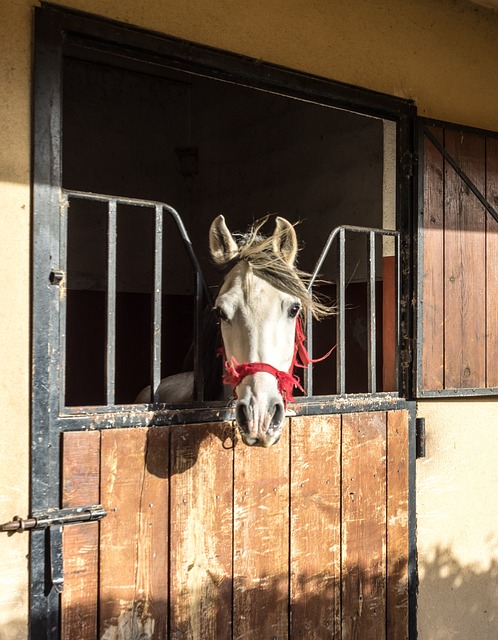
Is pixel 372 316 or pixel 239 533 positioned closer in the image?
pixel 239 533

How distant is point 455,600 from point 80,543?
6.07 feet

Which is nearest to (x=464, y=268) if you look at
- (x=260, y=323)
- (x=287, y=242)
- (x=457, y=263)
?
(x=457, y=263)

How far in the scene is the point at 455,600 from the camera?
306 centimetres

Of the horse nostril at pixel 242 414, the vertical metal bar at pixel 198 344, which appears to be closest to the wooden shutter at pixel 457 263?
the vertical metal bar at pixel 198 344

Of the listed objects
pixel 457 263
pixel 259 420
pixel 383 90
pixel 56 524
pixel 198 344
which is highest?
pixel 383 90

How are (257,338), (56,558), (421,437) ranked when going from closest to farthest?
(56,558) → (257,338) → (421,437)

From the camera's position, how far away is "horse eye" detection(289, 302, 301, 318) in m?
2.26

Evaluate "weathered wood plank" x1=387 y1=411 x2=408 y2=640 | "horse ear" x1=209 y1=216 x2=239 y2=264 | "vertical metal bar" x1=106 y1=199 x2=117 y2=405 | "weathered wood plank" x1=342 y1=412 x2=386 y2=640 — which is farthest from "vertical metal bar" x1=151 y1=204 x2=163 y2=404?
"weathered wood plank" x1=387 y1=411 x2=408 y2=640

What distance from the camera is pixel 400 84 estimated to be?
9.48 ft

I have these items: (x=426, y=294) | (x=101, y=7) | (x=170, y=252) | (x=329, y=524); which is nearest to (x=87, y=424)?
(x=329, y=524)

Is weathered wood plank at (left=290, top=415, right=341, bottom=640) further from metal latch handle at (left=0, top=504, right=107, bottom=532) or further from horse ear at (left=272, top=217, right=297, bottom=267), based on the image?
metal latch handle at (left=0, top=504, right=107, bottom=532)

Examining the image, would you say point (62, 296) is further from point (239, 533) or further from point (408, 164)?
point (408, 164)

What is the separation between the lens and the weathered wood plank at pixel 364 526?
2.66 meters

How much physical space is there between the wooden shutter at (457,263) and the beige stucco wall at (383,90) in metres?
0.13
